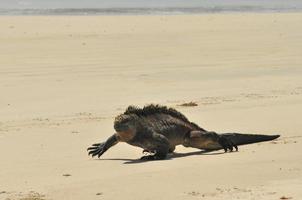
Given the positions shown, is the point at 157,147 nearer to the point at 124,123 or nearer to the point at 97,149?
the point at 124,123

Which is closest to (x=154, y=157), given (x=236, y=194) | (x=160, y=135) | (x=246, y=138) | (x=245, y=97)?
(x=160, y=135)

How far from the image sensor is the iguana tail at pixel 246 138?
28.1 ft

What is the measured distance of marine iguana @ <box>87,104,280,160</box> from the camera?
796 cm

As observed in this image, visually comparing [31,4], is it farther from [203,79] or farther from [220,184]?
[220,184]

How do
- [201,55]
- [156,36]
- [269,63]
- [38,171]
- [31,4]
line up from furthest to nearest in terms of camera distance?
[31,4], [156,36], [201,55], [269,63], [38,171]

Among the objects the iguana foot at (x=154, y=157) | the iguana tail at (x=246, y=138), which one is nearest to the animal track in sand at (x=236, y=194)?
the iguana foot at (x=154, y=157)

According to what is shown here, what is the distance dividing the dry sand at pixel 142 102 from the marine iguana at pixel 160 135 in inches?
5.6

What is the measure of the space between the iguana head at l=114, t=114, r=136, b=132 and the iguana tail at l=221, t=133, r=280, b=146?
1.12 metres

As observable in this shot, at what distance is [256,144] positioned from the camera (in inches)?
341

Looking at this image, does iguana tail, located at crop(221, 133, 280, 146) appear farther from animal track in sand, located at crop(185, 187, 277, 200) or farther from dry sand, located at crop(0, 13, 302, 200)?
animal track in sand, located at crop(185, 187, 277, 200)

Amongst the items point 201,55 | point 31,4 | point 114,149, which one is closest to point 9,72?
point 201,55

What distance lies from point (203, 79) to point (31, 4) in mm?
34905

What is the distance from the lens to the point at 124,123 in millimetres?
7875

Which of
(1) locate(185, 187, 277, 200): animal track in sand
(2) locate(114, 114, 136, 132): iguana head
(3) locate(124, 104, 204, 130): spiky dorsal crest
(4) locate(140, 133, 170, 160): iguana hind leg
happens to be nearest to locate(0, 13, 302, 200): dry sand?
(1) locate(185, 187, 277, 200): animal track in sand
